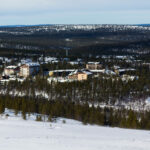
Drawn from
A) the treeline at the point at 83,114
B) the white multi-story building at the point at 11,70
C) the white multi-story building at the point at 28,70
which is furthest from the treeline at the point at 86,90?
the white multi-story building at the point at 11,70

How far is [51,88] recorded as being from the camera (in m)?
38.4

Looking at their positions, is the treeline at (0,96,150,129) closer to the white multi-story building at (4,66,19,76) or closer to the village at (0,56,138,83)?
the village at (0,56,138,83)

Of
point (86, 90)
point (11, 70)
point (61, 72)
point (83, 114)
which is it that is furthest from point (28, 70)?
point (83, 114)

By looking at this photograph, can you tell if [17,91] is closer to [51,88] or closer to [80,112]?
[51,88]

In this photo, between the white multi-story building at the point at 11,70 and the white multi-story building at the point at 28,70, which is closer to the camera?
the white multi-story building at the point at 28,70

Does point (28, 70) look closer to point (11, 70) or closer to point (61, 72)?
point (11, 70)

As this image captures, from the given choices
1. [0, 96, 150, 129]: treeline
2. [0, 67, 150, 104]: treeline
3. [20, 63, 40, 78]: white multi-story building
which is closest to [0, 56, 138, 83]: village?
[20, 63, 40, 78]: white multi-story building

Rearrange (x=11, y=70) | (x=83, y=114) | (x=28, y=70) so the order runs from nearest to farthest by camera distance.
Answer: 1. (x=83, y=114)
2. (x=28, y=70)
3. (x=11, y=70)

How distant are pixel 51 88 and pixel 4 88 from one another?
6954 millimetres

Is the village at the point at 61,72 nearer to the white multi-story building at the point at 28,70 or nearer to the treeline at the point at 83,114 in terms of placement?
the white multi-story building at the point at 28,70

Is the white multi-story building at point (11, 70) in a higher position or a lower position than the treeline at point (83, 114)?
lower

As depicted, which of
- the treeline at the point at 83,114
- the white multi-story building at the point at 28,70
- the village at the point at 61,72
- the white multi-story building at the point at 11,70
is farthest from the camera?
the white multi-story building at the point at 11,70

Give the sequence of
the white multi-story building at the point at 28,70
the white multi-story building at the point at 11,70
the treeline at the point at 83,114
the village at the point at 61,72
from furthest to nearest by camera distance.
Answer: the white multi-story building at the point at 11,70 → the white multi-story building at the point at 28,70 → the village at the point at 61,72 → the treeline at the point at 83,114

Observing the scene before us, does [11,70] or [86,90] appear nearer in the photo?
[86,90]
